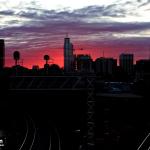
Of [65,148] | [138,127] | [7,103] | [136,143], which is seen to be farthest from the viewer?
[7,103]

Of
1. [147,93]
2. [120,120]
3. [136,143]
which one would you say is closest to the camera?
[136,143]

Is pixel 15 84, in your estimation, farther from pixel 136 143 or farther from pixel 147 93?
pixel 147 93

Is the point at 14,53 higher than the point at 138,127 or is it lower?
higher

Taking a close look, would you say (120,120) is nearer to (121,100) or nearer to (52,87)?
(121,100)

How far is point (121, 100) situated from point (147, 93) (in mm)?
10671

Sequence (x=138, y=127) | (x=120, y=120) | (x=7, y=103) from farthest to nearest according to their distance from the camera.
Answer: (x=7, y=103) → (x=120, y=120) → (x=138, y=127)

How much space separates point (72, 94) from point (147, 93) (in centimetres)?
2885

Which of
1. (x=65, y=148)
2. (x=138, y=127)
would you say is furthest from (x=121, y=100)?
(x=65, y=148)

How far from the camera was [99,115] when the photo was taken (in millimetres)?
89062

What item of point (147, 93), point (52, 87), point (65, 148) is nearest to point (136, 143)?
point (65, 148)

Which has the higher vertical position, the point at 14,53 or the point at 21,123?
the point at 14,53

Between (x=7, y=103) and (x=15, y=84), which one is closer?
(x=15, y=84)

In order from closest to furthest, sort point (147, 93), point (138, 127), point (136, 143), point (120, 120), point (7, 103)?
point (136, 143) → point (138, 127) → point (120, 120) → point (147, 93) → point (7, 103)

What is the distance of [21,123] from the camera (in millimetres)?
89750
